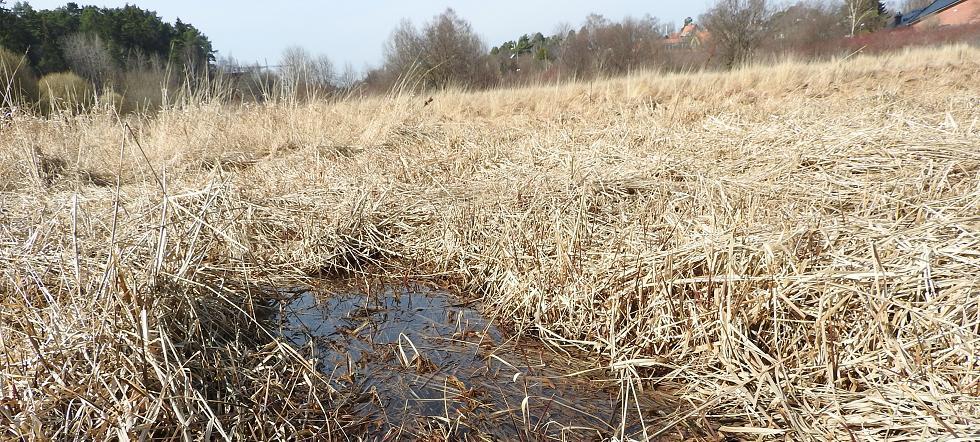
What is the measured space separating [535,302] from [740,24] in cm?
1895

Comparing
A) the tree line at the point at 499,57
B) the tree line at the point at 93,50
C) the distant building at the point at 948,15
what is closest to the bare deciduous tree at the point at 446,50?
the tree line at the point at 499,57

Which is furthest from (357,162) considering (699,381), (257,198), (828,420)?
(828,420)

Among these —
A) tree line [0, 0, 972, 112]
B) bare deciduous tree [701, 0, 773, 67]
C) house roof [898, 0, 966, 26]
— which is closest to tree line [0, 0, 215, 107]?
tree line [0, 0, 972, 112]

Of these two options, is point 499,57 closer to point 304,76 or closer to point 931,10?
point 304,76

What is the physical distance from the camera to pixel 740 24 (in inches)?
690

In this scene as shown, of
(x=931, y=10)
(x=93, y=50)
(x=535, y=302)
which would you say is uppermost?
(x=931, y=10)

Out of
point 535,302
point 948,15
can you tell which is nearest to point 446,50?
point 535,302

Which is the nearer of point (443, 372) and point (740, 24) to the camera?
point (443, 372)

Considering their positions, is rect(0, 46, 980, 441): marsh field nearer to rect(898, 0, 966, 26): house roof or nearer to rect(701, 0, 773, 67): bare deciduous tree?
rect(701, 0, 773, 67): bare deciduous tree

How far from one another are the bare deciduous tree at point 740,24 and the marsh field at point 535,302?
16.2 metres

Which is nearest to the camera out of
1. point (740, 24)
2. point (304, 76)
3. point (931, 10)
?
point (304, 76)

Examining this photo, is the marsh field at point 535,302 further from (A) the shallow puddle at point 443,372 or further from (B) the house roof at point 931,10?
(B) the house roof at point 931,10

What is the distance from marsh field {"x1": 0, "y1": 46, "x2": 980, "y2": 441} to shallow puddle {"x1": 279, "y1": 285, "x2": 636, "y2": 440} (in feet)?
0.03

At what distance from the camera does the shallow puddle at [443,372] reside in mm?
1544
